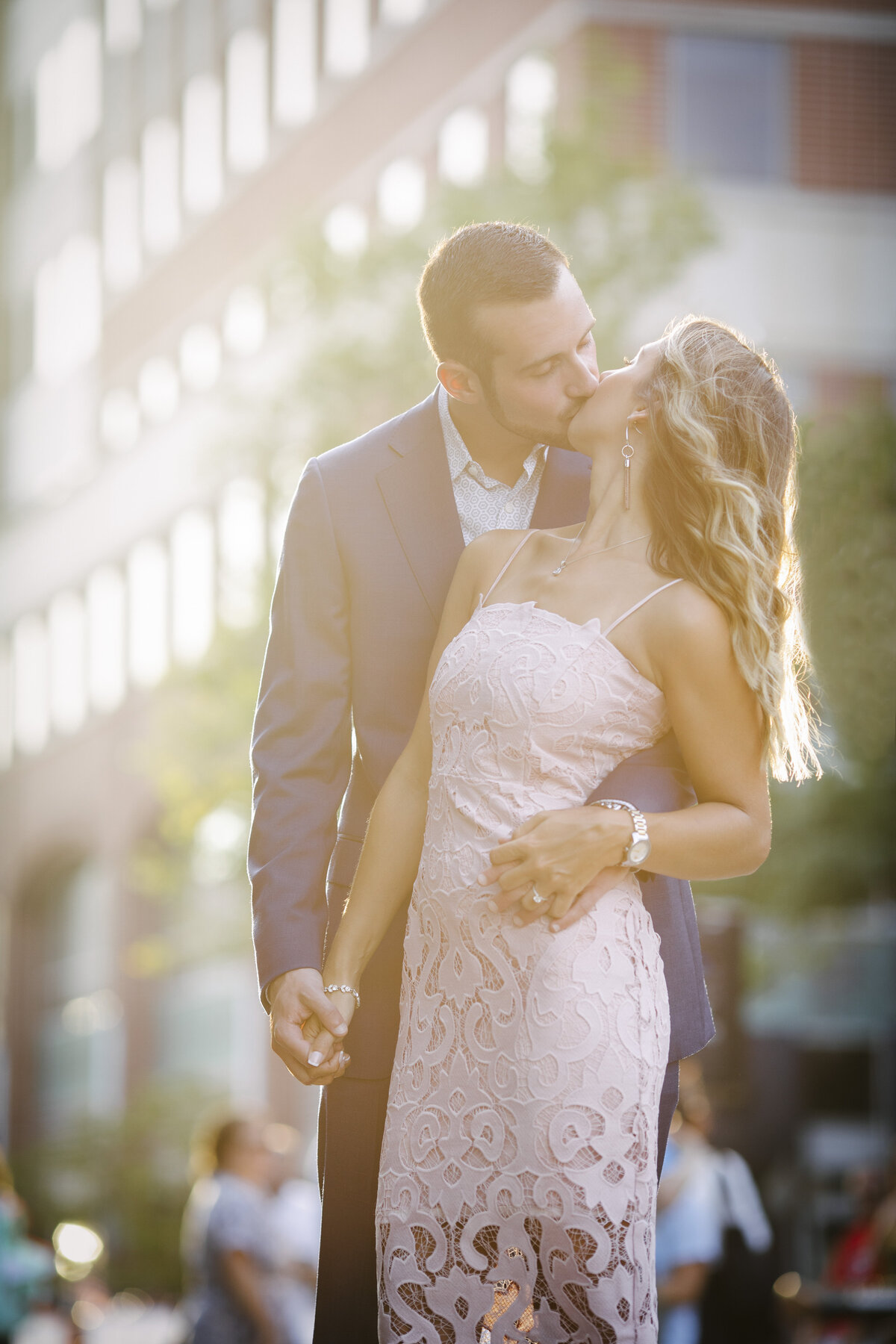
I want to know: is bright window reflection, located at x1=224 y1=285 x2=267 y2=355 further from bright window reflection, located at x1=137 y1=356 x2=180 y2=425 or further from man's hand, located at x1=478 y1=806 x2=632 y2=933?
man's hand, located at x1=478 y1=806 x2=632 y2=933

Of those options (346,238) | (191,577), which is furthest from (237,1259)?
(191,577)

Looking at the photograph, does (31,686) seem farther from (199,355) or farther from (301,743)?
(301,743)

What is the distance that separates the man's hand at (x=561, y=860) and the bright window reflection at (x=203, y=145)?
24782 millimetres

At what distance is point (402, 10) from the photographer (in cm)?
2262

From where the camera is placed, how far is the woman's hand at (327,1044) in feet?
9.57

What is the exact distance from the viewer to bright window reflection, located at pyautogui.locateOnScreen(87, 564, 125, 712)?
92.7 feet

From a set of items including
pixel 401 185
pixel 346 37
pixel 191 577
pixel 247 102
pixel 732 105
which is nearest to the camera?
pixel 732 105

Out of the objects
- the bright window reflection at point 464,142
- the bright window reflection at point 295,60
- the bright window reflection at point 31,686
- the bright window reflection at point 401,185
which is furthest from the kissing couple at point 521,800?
the bright window reflection at point 31,686

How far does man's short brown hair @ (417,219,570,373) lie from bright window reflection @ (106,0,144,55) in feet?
92.3

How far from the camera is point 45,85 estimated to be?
32250 millimetres

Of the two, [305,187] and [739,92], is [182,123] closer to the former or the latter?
[305,187]

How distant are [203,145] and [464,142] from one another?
7.70 metres

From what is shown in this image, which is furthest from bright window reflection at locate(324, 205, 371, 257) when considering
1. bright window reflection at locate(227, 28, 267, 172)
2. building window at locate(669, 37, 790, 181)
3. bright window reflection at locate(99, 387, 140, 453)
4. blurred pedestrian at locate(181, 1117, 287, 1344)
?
bright window reflection at locate(99, 387, 140, 453)

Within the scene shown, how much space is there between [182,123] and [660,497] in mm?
26536
